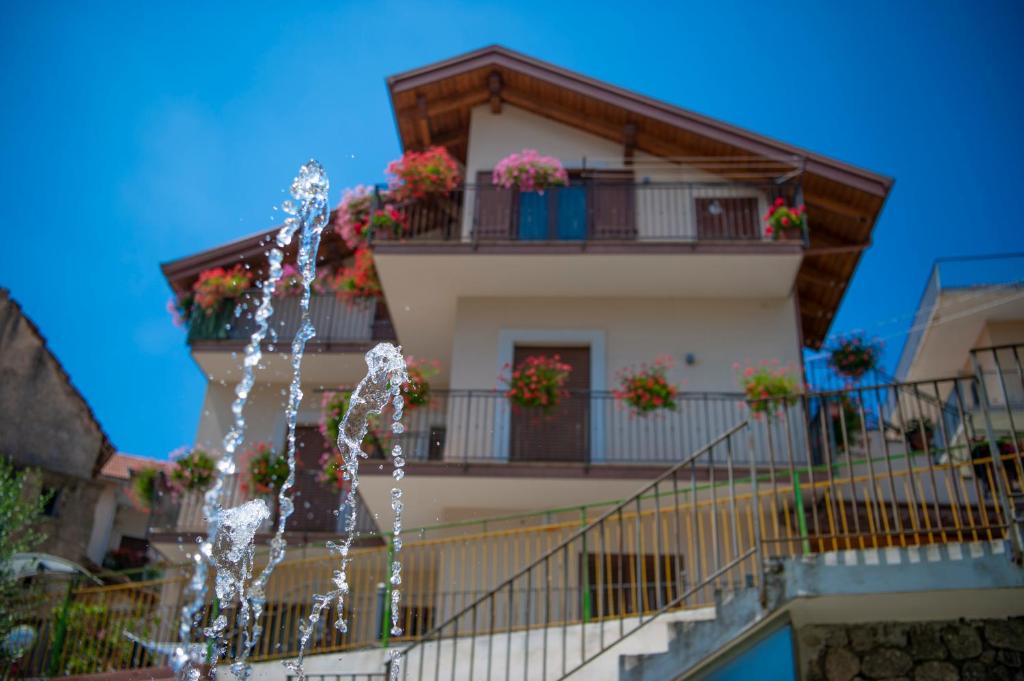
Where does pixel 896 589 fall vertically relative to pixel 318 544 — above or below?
below

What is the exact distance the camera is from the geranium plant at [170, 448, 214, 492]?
A: 1585cm

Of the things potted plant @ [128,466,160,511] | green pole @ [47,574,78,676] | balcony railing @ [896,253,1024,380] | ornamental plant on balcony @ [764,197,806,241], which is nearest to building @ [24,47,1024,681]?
ornamental plant on balcony @ [764,197,806,241]

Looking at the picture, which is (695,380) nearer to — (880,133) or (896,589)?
(896,589)

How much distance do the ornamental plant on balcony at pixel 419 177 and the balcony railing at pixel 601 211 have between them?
0.18 meters

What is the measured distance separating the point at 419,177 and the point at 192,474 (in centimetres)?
597

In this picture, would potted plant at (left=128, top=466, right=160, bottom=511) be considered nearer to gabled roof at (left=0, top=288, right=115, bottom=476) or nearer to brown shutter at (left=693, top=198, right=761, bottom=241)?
gabled roof at (left=0, top=288, right=115, bottom=476)

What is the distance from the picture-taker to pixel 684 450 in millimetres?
13766

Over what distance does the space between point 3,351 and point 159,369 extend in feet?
118

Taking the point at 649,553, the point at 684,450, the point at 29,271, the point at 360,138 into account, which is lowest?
the point at 649,553

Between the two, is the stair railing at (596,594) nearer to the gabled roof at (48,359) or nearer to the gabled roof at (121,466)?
the gabled roof at (48,359)

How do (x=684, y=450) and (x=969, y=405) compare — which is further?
(x=969, y=405)

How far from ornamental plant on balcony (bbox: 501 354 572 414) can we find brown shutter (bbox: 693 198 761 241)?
12.2ft

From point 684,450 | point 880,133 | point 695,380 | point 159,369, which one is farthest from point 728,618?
point 159,369

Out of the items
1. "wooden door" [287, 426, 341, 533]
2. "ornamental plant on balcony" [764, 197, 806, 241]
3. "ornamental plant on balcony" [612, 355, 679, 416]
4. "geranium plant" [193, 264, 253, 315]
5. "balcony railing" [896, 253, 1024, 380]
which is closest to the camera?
"ornamental plant on balcony" [612, 355, 679, 416]
